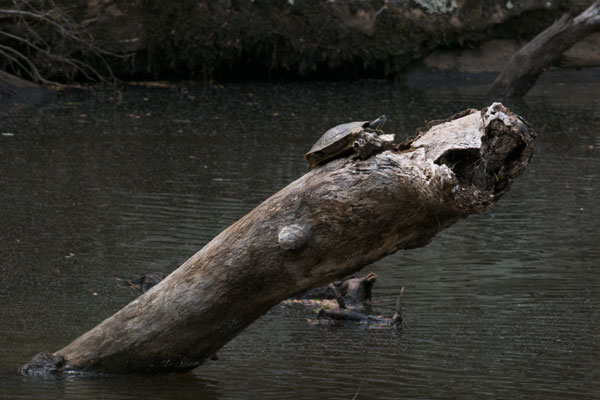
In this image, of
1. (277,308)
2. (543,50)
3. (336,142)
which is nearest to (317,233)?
(336,142)

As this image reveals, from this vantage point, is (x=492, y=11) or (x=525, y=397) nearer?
(x=525, y=397)

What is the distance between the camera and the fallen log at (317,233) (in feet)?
12.6

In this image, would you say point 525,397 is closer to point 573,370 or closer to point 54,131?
point 573,370

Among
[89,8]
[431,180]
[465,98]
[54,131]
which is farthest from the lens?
[89,8]

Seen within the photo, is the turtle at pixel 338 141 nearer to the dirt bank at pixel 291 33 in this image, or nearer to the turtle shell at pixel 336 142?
the turtle shell at pixel 336 142

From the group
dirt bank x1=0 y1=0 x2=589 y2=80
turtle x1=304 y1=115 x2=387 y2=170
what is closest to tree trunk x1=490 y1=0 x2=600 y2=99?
dirt bank x1=0 y1=0 x2=589 y2=80

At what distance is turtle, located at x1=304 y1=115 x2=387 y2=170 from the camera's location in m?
3.86

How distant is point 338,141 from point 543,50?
1287 cm

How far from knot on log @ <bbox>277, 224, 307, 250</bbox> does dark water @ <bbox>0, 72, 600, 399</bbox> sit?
2.86 ft

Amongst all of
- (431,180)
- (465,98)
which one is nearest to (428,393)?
(431,180)

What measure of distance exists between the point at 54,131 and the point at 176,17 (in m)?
7.01

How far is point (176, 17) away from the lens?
1888 cm

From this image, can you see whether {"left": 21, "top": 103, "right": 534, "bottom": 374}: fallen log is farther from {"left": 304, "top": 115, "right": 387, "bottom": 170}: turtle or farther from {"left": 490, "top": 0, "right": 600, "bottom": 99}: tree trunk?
{"left": 490, "top": 0, "right": 600, "bottom": 99}: tree trunk

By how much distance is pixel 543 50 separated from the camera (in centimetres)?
1588
